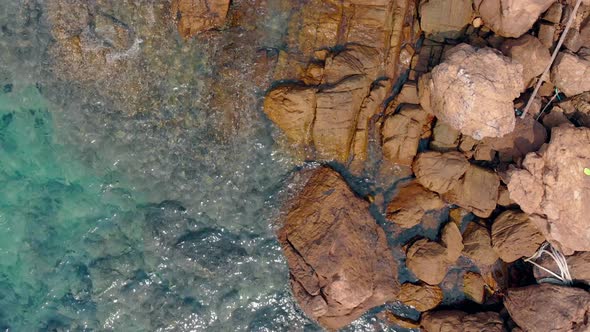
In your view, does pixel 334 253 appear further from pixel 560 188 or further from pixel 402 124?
pixel 560 188

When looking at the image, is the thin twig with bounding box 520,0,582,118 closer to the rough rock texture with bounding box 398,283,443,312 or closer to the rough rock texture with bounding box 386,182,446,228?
the rough rock texture with bounding box 386,182,446,228

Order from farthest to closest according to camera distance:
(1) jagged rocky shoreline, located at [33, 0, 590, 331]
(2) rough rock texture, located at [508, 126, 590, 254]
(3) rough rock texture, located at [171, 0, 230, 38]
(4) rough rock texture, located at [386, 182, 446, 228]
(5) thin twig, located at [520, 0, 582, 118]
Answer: (3) rough rock texture, located at [171, 0, 230, 38], (4) rough rock texture, located at [386, 182, 446, 228], (1) jagged rocky shoreline, located at [33, 0, 590, 331], (5) thin twig, located at [520, 0, 582, 118], (2) rough rock texture, located at [508, 126, 590, 254]

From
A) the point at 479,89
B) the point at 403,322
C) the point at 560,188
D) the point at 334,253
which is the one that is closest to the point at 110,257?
the point at 334,253

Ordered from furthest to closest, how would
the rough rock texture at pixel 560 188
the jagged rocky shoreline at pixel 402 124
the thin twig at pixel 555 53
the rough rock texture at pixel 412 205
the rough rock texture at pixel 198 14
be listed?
the rough rock texture at pixel 198 14 < the rough rock texture at pixel 412 205 < the jagged rocky shoreline at pixel 402 124 < the thin twig at pixel 555 53 < the rough rock texture at pixel 560 188

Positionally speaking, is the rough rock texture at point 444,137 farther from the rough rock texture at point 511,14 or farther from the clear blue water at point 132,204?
the clear blue water at point 132,204

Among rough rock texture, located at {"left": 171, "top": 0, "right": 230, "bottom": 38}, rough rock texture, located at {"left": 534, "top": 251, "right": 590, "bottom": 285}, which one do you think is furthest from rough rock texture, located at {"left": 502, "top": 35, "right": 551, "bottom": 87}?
rough rock texture, located at {"left": 171, "top": 0, "right": 230, "bottom": 38}

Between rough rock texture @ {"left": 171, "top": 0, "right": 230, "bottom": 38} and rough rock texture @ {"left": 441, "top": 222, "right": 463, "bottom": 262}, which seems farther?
rough rock texture @ {"left": 171, "top": 0, "right": 230, "bottom": 38}

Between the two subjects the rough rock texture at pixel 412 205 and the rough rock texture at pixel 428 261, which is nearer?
the rough rock texture at pixel 428 261

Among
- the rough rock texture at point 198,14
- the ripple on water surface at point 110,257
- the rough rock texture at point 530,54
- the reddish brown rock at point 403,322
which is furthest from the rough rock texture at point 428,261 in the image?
the rough rock texture at point 198,14
